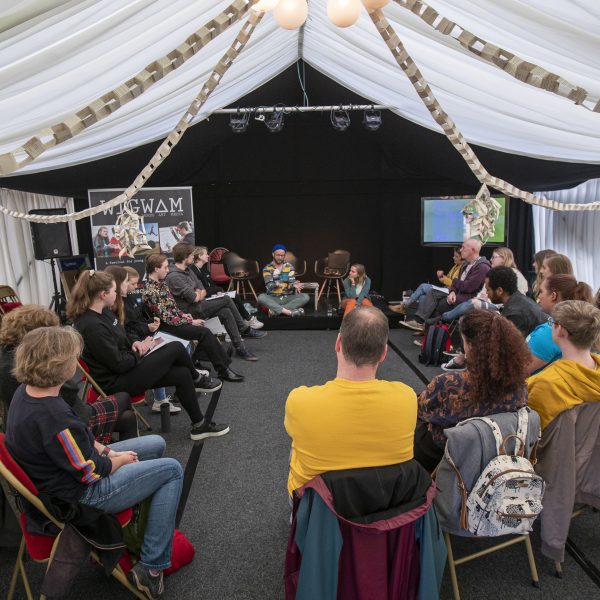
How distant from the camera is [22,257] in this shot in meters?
6.74

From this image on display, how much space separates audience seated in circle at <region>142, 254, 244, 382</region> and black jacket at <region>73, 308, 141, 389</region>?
3.35 feet

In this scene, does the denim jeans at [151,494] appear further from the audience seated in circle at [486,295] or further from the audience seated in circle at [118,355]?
the audience seated in circle at [486,295]

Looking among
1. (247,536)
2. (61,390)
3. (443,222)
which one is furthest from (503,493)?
(443,222)

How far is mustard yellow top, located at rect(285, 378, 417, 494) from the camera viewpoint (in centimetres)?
159

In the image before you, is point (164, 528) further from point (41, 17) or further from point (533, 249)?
point (533, 249)

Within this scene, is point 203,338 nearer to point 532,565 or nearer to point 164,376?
point 164,376

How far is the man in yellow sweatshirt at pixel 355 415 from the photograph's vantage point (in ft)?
5.22

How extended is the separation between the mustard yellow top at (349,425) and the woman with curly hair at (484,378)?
430 mm

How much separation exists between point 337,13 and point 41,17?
3.41 ft

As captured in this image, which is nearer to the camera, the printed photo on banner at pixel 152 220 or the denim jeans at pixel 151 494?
the denim jeans at pixel 151 494

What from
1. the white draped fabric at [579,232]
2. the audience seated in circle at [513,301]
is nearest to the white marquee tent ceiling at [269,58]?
the audience seated in circle at [513,301]

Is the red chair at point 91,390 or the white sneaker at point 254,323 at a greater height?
the red chair at point 91,390

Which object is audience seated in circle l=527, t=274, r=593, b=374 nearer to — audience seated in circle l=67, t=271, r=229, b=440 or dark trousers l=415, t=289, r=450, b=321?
audience seated in circle l=67, t=271, r=229, b=440

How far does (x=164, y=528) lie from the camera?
193 cm
